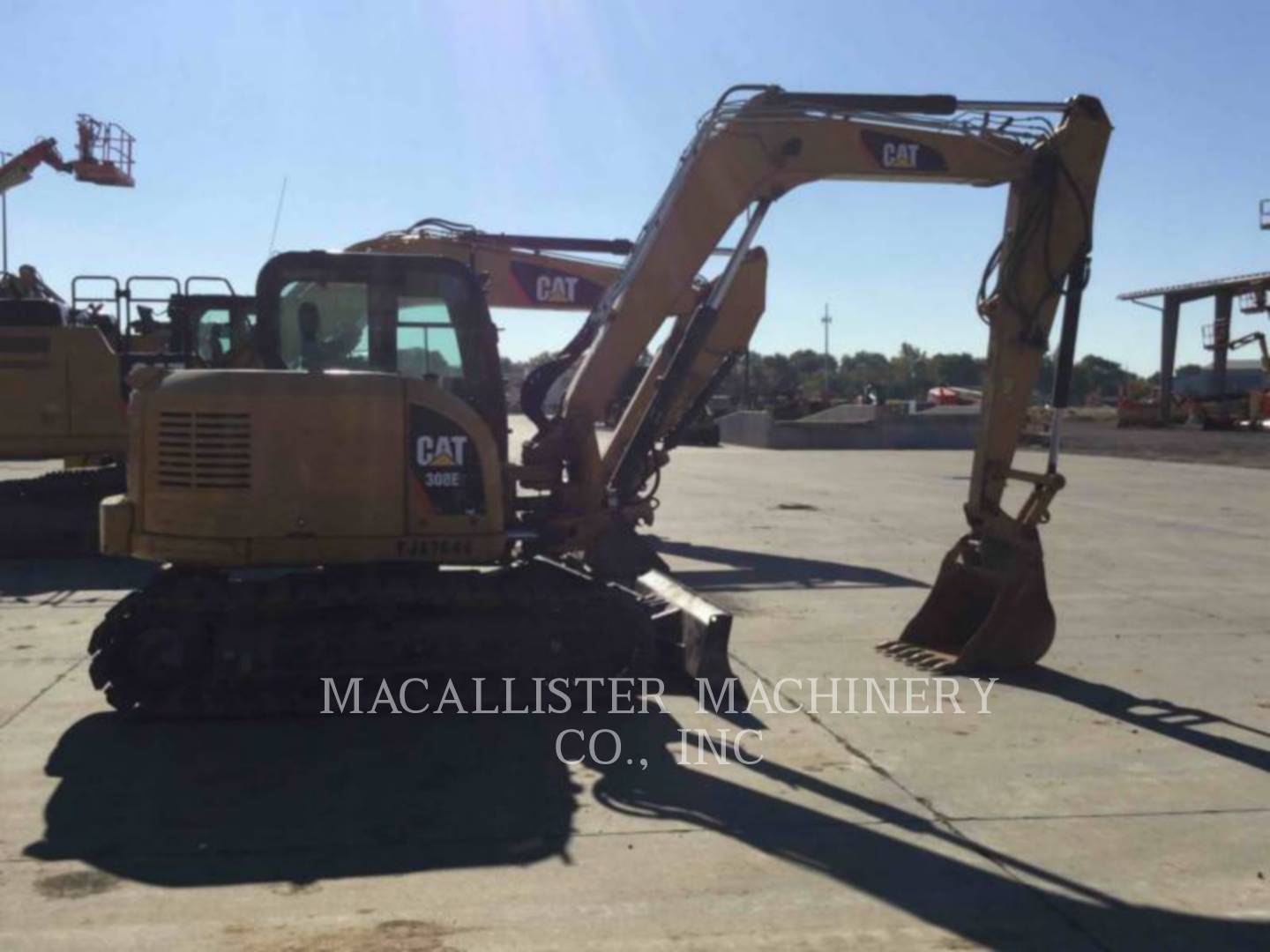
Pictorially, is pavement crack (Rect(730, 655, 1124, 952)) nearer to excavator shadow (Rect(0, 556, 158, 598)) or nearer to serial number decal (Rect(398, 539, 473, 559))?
serial number decal (Rect(398, 539, 473, 559))

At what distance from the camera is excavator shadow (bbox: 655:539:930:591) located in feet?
38.2

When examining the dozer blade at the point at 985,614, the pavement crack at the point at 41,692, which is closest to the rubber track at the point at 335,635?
the pavement crack at the point at 41,692

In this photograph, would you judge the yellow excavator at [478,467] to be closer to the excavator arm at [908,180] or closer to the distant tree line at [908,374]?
the excavator arm at [908,180]

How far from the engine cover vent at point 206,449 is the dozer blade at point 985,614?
14.9ft

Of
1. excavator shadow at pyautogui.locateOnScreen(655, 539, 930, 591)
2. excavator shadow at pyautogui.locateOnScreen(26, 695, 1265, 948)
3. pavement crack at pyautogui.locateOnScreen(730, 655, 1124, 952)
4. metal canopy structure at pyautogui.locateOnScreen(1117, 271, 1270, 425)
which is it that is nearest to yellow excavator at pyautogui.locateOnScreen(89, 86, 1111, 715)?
excavator shadow at pyautogui.locateOnScreen(26, 695, 1265, 948)

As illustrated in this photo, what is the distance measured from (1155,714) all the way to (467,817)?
162 inches

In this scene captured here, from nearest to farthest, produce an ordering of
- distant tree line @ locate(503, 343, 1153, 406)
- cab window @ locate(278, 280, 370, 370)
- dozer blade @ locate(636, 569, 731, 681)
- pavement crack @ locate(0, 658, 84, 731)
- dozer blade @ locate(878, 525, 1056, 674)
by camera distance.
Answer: pavement crack @ locate(0, 658, 84, 731)
cab window @ locate(278, 280, 370, 370)
dozer blade @ locate(636, 569, 731, 681)
dozer blade @ locate(878, 525, 1056, 674)
distant tree line @ locate(503, 343, 1153, 406)

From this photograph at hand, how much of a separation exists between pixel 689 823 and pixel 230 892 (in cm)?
189

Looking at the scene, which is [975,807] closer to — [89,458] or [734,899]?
[734,899]

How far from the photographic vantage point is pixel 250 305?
41.7 feet

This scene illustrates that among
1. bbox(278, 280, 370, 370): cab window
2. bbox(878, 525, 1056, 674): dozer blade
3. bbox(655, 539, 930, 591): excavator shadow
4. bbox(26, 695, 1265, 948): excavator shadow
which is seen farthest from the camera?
bbox(655, 539, 930, 591): excavator shadow

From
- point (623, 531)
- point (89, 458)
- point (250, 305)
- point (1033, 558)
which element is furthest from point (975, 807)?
point (89, 458)

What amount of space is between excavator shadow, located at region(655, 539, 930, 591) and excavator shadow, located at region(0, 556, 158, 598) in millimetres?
5374

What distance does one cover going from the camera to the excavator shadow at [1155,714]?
21.1 ft
